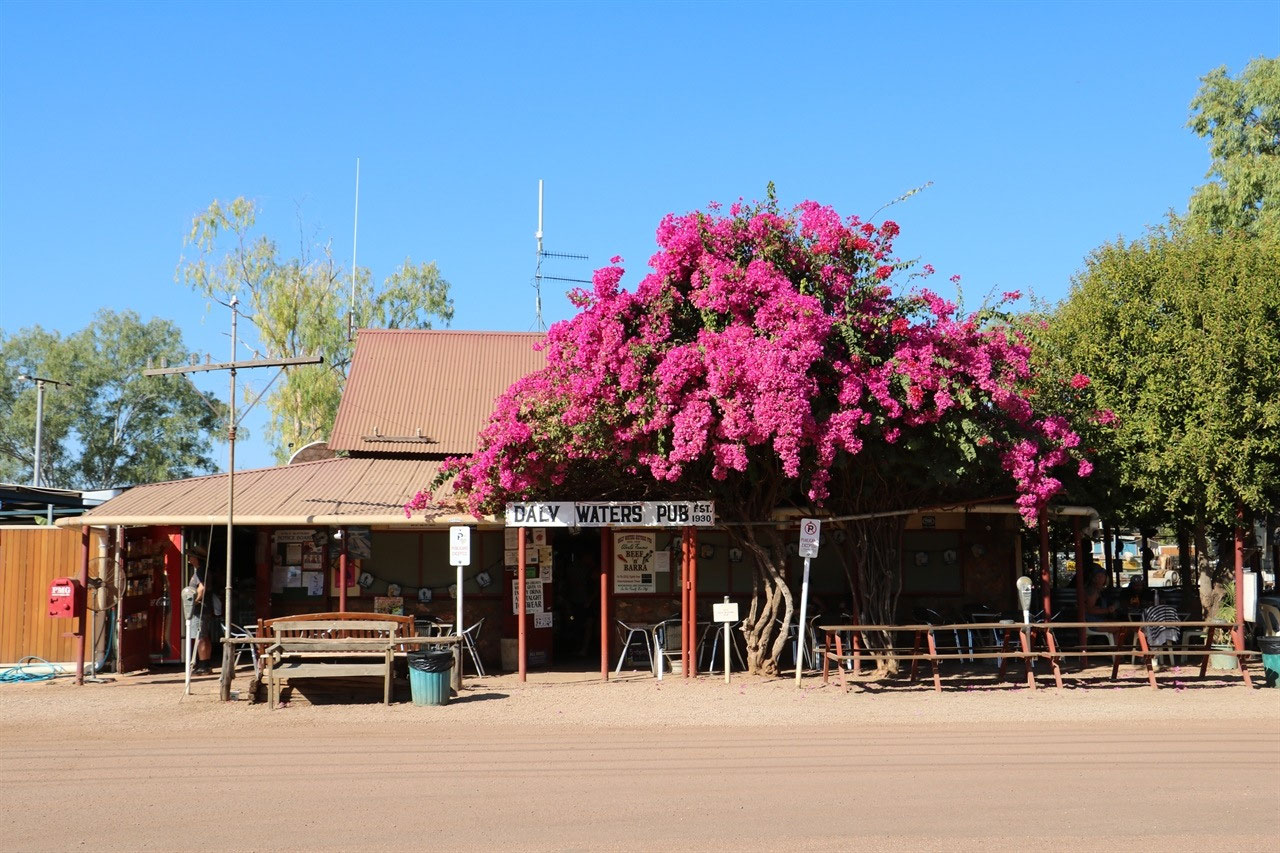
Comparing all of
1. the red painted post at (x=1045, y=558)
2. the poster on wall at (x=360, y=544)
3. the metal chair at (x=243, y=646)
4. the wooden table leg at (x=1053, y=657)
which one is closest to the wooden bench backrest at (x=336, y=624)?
the metal chair at (x=243, y=646)

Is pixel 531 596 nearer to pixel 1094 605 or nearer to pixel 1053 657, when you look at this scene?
pixel 1053 657

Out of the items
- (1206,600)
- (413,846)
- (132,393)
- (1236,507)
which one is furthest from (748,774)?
(132,393)

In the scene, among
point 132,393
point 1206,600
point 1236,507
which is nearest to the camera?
point 1236,507

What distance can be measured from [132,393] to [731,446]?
135ft

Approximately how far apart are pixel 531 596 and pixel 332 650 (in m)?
4.13

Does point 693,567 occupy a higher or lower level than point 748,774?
higher

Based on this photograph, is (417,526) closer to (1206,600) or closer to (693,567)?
(693,567)

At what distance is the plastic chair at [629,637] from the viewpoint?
54.5 ft

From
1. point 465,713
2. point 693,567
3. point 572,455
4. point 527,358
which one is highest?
point 527,358

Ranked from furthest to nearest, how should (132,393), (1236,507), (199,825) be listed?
(132,393) < (1236,507) < (199,825)

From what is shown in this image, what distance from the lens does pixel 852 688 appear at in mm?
14594

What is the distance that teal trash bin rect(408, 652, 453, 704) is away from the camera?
43.6 feet

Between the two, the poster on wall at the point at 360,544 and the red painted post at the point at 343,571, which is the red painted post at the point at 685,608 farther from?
the poster on wall at the point at 360,544

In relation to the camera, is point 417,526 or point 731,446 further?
point 417,526
